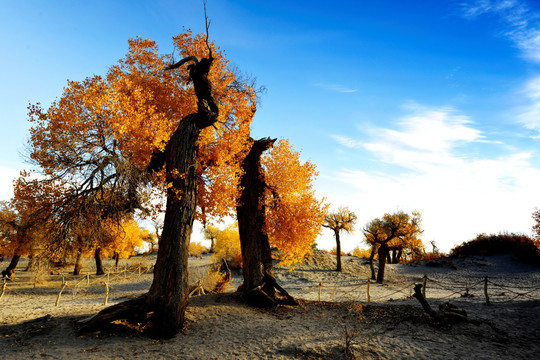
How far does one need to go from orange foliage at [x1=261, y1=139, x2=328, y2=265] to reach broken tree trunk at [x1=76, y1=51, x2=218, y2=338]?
197 inches

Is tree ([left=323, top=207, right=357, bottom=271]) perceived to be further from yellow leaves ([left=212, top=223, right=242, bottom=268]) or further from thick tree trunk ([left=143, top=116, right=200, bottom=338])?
thick tree trunk ([left=143, top=116, right=200, bottom=338])

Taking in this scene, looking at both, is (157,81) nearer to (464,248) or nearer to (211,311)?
(211,311)

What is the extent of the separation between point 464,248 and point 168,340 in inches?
1655

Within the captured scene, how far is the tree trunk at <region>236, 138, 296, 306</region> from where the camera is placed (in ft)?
46.5

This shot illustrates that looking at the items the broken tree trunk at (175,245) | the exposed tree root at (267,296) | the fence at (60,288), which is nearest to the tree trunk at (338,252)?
the exposed tree root at (267,296)

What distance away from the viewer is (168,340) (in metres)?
9.56

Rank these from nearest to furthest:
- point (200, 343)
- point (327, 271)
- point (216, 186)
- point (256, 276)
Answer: point (200, 343) → point (216, 186) → point (256, 276) → point (327, 271)

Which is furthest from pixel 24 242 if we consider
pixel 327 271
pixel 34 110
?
pixel 327 271

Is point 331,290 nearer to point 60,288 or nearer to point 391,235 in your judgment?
point 391,235

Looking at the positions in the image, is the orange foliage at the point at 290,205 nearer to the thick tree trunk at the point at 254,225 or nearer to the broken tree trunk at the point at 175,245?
the thick tree trunk at the point at 254,225

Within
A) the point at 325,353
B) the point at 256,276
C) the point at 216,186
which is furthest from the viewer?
the point at 256,276

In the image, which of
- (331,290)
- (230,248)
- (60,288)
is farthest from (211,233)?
(331,290)

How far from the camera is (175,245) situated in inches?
411

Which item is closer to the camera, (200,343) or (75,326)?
(200,343)
